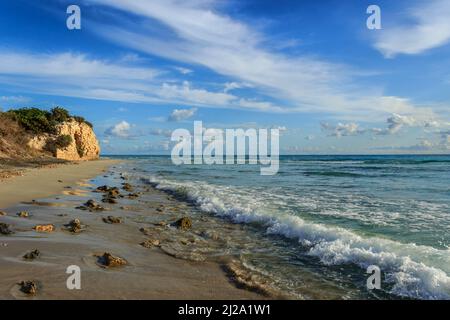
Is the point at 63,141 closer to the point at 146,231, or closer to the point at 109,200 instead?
the point at 109,200

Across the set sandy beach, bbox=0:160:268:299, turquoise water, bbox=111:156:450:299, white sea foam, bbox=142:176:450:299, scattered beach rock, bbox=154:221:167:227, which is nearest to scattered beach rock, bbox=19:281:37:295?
sandy beach, bbox=0:160:268:299

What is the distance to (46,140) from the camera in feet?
199

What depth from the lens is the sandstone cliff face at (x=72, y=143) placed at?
197 feet

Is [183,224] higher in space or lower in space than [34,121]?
lower

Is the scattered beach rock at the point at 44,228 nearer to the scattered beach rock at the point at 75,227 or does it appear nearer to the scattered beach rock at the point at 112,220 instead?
the scattered beach rock at the point at 75,227

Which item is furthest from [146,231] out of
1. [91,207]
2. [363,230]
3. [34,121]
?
[34,121]

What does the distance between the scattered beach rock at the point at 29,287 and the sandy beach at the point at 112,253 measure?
40mm

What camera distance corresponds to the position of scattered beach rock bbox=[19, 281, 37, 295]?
17.9 feet

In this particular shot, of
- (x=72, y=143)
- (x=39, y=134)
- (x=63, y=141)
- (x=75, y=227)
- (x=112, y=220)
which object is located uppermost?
(x=39, y=134)

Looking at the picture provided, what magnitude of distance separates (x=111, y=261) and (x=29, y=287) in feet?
6.10

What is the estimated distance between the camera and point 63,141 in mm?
62250

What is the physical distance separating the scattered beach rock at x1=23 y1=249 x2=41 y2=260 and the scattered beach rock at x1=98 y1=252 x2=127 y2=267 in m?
1.19

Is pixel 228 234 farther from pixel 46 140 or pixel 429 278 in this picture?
pixel 46 140

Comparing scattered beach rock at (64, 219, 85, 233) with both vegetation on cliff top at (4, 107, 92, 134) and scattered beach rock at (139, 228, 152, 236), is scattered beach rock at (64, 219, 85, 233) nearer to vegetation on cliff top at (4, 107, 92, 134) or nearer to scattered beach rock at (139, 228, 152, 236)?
scattered beach rock at (139, 228, 152, 236)
